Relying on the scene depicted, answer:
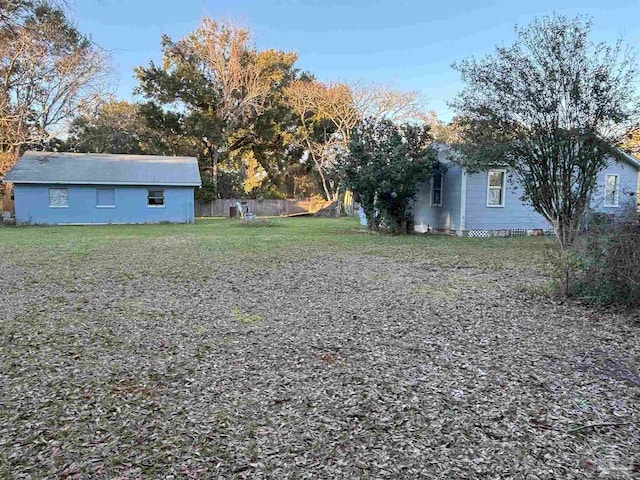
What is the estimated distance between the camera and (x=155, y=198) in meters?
21.9

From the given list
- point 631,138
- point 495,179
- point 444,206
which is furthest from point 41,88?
point 631,138

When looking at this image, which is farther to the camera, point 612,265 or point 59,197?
point 59,197

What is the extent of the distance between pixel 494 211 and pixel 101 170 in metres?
18.0

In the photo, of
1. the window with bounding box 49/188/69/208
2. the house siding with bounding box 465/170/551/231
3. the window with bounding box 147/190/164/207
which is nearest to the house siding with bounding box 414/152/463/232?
the house siding with bounding box 465/170/551/231

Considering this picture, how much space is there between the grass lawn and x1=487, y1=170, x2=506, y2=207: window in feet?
28.3

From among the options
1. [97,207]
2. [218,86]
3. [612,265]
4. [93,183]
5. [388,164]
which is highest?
[218,86]

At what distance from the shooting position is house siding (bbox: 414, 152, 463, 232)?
1433 cm

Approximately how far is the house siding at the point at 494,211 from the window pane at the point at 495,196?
167 millimetres

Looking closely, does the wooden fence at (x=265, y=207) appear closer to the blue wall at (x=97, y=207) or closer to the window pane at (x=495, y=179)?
the blue wall at (x=97, y=207)

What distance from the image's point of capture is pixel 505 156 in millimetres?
10711

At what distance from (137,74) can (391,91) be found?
17.5 meters

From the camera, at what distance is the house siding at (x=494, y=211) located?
14.1 meters

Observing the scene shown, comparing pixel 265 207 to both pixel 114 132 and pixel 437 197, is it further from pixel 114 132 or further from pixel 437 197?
pixel 437 197

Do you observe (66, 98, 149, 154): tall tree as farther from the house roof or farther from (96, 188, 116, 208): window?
(96, 188, 116, 208): window
